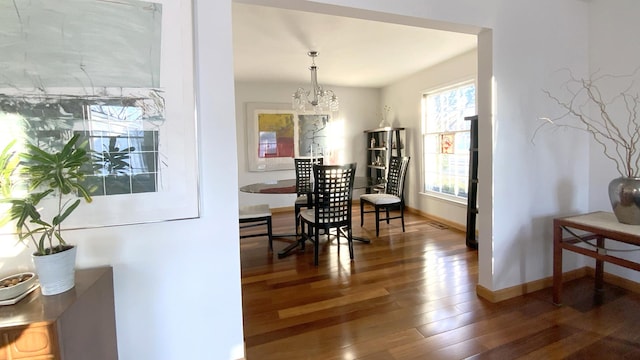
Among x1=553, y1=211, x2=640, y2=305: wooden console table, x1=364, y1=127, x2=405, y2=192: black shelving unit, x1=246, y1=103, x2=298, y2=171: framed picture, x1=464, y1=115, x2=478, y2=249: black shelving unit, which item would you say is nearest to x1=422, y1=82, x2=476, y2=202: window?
x1=364, y1=127, x2=405, y2=192: black shelving unit

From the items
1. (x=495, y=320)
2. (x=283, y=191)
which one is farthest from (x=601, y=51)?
(x=283, y=191)

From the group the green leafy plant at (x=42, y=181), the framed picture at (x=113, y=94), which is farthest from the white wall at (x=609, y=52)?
the green leafy plant at (x=42, y=181)

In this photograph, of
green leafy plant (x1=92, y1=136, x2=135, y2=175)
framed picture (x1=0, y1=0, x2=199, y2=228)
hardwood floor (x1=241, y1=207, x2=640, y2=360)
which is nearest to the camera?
framed picture (x1=0, y1=0, x2=199, y2=228)

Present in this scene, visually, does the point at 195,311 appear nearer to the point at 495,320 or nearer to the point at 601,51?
the point at 495,320

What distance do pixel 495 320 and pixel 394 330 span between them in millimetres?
702

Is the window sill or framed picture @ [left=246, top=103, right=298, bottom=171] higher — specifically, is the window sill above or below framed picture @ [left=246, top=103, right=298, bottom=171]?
below

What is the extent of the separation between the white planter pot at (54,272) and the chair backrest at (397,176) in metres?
3.54

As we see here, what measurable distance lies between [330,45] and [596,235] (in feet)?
9.68

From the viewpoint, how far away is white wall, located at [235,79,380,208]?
5.30m

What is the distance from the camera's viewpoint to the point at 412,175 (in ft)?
17.1

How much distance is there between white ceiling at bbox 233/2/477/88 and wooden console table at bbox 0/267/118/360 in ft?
6.06

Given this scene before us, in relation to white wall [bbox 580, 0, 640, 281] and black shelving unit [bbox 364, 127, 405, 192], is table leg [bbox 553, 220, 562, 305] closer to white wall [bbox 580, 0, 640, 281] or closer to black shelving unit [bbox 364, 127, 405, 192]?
white wall [bbox 580, 0, 640, 281]

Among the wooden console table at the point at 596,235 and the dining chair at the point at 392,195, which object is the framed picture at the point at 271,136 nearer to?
the dining chair at the point at 392,195

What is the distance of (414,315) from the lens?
206cm
